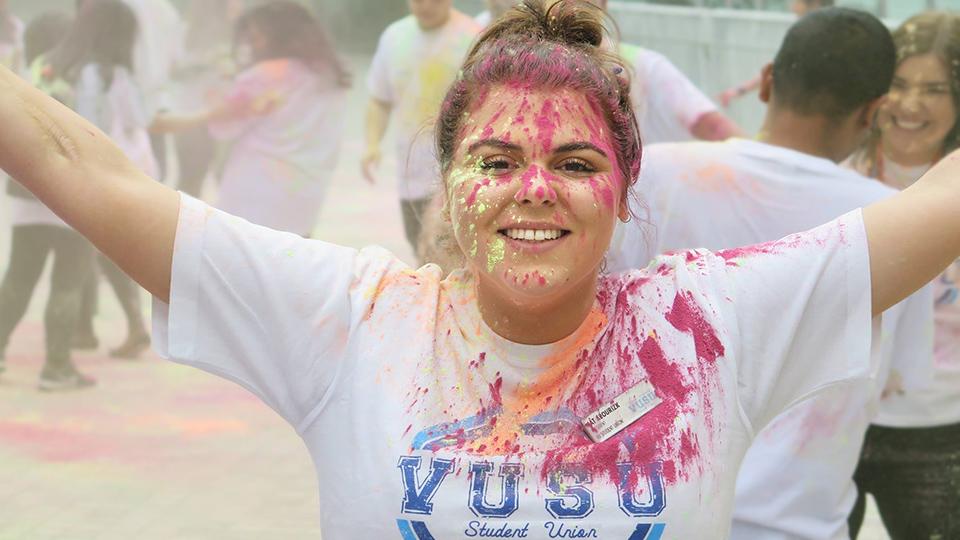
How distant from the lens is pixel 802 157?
301cm

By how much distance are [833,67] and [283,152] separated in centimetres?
363

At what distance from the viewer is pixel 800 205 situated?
2.93 m

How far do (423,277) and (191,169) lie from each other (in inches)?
213

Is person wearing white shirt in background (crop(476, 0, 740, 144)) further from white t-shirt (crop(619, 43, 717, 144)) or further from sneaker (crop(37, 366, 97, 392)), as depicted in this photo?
sneaker (crop(37, 366, 97, 392))

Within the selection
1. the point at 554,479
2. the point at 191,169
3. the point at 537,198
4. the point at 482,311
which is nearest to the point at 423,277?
the point at 482,311

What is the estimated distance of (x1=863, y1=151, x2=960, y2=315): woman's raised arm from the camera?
1.90m

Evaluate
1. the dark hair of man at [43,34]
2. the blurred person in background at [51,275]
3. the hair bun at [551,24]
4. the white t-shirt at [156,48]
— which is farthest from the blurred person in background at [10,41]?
the hair bun at [551,24]

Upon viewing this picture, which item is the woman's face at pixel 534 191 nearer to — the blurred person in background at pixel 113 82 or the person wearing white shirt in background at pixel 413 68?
the person wearing white shirt in background at pixel 413 68

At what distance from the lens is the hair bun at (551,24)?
204cm

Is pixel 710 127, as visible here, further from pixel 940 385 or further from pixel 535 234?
pixel 535 234

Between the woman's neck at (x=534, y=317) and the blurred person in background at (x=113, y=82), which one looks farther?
the blurred person in background at (x=113, y=82)

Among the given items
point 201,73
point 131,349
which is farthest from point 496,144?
point 201,73

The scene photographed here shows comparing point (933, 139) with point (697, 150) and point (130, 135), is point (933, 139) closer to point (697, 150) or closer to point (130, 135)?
point (697, 150)

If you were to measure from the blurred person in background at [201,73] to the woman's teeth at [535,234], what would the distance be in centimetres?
520
